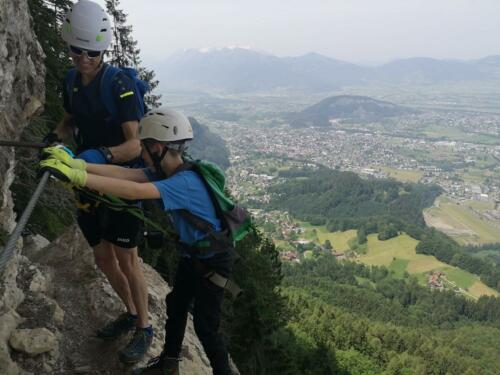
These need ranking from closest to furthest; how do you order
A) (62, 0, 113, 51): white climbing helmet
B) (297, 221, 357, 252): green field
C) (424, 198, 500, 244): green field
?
(62, 0, 113, 51): white climbing helmet → (297, 221, 357, 252): green field → (424, 198, 500, 244): green field

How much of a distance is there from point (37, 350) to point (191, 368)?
2096 millimetres

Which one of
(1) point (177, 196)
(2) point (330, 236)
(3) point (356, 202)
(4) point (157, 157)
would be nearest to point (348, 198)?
(3) point (356, 202)

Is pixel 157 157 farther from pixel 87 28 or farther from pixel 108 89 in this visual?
pixel 87 28

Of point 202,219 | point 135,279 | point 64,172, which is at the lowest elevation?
point 135,279

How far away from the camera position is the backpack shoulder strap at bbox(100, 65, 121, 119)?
14.0ft

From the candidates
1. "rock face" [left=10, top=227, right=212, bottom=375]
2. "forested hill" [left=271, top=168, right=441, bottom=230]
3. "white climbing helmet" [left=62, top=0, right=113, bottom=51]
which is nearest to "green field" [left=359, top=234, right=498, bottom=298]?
"forested hill" [left=271, top=168, right=441, bottom=230]

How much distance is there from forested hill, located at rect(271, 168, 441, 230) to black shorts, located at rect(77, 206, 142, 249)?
139215 millimetres

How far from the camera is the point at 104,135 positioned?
178 inches

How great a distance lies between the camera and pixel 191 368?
588 centimetres

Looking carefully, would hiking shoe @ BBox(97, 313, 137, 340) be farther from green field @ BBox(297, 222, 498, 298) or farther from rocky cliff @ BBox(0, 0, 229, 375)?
green field @ BBox(297, 222, 498, 298)

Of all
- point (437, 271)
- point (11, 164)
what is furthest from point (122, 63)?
point (437, 271)

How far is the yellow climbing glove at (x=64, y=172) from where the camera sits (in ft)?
10.4

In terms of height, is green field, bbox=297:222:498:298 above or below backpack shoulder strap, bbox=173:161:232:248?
below

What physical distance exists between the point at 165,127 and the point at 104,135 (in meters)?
1.14
